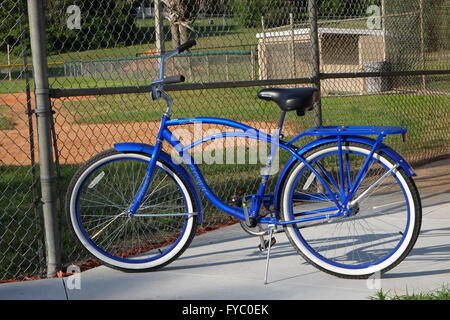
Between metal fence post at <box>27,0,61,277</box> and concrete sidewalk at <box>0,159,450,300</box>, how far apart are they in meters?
0.43

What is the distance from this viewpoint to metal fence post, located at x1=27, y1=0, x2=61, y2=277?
13.7ft

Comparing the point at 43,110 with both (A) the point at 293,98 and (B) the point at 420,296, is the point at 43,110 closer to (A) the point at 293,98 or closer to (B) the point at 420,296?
(A) the point at 293,98

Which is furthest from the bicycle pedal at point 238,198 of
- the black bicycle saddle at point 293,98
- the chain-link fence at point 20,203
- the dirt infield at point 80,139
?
the dirt infield at point 80,139

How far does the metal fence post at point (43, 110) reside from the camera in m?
4.18

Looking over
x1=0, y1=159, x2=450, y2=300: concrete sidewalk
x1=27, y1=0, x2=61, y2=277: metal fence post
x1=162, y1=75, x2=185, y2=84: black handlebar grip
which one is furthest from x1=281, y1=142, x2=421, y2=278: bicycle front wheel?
x1=27, y1=0, x2=61, y2=277: metal fence post

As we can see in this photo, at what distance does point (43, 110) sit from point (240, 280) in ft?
5.69

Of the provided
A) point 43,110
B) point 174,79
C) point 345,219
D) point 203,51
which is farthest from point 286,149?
point 203,51

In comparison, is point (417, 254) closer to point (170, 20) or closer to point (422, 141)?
point (170, 20)

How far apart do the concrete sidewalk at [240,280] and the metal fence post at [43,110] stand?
0.43m

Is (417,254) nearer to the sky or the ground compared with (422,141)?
nearer to the ground

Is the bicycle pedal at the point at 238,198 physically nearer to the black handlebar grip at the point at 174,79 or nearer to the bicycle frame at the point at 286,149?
→ the bicycle frame at the point at 286,149

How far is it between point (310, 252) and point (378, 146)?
2.73 ft
